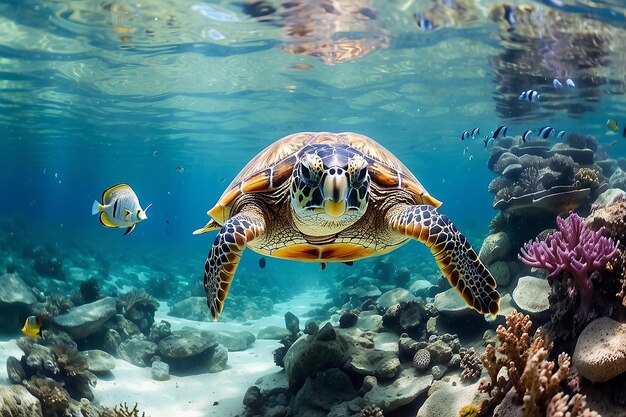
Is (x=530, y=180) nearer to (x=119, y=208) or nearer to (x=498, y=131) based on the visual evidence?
(x=498, y=131)

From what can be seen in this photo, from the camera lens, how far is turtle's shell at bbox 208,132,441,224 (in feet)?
15.7

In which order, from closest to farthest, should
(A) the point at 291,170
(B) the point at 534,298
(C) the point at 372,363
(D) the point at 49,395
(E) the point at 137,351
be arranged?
(A) the point at 291,170
(B) the point at 534,298
(C) the point at 372,363
(D) the point at 49,395
(E) the point at 137,351

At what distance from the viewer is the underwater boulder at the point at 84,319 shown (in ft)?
30.1

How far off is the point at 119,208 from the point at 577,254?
5618mm

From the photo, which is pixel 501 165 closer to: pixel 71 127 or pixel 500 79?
pixel 500 79

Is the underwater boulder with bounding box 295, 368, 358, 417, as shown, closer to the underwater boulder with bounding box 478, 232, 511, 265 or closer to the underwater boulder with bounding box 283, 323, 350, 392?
the underwater boulder with bounding box 283, 323, 350, 392

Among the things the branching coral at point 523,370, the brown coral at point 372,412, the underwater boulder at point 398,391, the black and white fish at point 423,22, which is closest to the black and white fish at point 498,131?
the black and white fish at point 423,22

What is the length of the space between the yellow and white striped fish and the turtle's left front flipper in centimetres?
398

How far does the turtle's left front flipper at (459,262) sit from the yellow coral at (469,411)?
0.83 meters

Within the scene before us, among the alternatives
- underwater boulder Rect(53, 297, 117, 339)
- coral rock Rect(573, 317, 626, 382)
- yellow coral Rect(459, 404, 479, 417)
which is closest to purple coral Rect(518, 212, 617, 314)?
coral rock Rect(573, 317, 626, 382)

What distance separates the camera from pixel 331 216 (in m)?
3.48

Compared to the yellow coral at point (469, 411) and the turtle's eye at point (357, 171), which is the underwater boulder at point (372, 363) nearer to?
the yellow coral at point (469, 411)

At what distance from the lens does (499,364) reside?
341 cm

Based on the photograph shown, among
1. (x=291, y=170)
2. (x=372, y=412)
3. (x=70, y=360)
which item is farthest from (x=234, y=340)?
(x=291, y=170)
